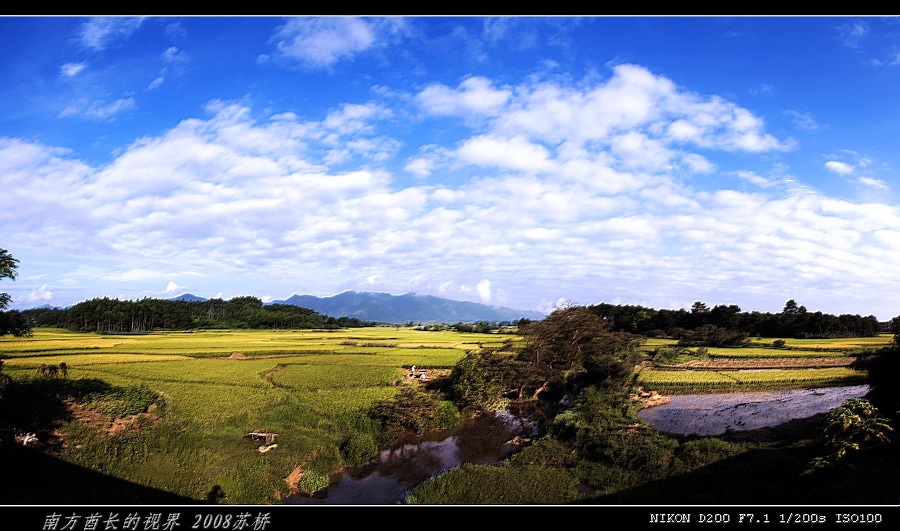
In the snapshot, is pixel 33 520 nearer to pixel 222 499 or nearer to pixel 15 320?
pixel 222 499

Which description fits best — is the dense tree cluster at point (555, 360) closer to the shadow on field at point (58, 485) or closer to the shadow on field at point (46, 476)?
the shadow on field at point (58, 485)

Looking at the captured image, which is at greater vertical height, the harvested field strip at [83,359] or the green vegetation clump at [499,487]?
the harvested field strip at [83,359]

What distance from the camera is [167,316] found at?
55.7 metres

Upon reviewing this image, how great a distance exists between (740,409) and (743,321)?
27.4 m

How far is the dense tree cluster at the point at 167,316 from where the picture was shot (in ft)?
139

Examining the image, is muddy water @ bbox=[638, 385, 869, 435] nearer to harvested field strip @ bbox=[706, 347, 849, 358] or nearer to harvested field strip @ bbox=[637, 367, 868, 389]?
harvested field strip @ bbox=[637, 367, 868, 389]

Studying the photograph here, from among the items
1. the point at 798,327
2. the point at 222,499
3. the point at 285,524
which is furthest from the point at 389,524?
the point at 798,327

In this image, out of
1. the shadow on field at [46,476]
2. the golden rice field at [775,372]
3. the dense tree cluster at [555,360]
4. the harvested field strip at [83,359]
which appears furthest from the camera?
the dense tree cluster at [555,360]

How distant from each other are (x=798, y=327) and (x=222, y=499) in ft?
138

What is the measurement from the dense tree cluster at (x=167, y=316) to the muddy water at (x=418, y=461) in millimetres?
36027

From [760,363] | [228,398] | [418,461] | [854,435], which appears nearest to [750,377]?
[760,363]

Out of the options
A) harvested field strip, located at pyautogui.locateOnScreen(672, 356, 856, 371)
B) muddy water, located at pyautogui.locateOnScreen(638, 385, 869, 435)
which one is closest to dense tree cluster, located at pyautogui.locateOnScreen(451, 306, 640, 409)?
muddy water, located at pyautogui.locateOnScreen(638, 385, 869, 435)

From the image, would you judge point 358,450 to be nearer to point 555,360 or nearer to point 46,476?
point 46,476

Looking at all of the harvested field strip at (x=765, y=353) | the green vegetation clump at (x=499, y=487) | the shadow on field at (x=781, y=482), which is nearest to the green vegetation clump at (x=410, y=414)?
the green vegetation clump at (x=499, y=487)
